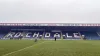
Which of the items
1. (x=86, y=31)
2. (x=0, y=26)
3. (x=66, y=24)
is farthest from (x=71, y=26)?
(x=0, y=26)

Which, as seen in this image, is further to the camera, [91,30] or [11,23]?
[91,30]

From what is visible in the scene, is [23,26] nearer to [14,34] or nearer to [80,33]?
[14,34]

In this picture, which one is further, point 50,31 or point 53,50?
point 50,31

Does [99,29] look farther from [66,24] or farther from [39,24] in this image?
[39,24]

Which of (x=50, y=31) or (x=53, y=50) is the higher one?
(x=50, y=31)

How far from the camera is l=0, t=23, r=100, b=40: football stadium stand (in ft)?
261

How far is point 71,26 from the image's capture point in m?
81.9

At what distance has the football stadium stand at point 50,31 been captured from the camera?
79.5m

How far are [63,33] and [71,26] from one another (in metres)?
5.50

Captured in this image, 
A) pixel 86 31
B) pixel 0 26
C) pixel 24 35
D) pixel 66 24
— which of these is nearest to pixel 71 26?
pixel 66 24

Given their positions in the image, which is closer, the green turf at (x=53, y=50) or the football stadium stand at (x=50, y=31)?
the green turf at (x=53, y=50)

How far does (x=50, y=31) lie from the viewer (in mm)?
89250

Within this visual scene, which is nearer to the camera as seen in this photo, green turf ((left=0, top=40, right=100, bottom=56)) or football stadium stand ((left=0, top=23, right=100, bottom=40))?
green turf ((left=0, top=40, right=100, bottom=56))

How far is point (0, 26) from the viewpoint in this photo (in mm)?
83625
